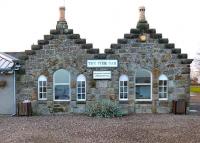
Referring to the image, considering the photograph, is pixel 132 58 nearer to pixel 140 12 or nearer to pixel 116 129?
pixel 140 12

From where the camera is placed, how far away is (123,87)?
1953cm

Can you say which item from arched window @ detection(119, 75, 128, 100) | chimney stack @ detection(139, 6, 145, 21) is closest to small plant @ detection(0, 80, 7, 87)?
arched window @ detection(119, 75, 128, 100)

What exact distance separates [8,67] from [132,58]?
6.01m

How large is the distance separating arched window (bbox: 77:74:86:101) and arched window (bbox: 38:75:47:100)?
160cm

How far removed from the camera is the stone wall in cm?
1942

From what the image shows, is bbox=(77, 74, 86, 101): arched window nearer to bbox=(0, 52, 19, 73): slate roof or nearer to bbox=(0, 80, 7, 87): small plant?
bbox=(0, 52, 19, 73): slate roof

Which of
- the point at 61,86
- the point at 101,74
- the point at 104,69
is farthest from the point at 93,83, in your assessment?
the point at 61,86

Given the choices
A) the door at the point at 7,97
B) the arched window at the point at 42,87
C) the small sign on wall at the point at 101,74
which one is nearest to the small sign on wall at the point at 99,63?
the small sign on wall at the point at 101,74

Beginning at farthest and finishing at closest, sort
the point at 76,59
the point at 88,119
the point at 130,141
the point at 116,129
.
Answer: the point at 76,59, the point at 88,119, the point at 116,129, the point at 130,141

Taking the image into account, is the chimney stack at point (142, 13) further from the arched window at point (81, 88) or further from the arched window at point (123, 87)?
the arched window at point (81, 88)

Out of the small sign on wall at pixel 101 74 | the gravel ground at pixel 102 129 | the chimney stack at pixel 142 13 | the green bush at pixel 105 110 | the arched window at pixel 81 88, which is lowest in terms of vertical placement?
the gravel ground at pixel 102 129

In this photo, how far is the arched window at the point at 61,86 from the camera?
1955 cm

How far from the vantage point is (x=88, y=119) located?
17.1m

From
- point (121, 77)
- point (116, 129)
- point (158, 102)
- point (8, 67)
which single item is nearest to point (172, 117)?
point (158, 102)
